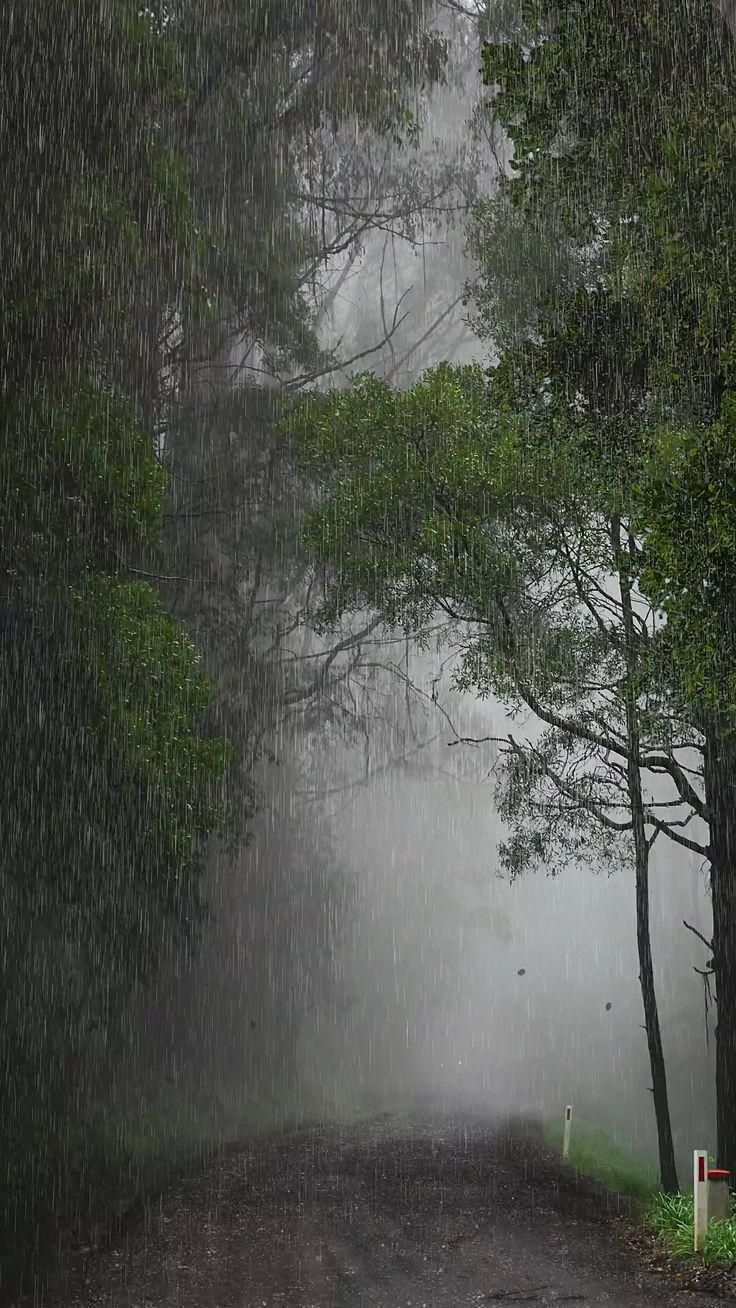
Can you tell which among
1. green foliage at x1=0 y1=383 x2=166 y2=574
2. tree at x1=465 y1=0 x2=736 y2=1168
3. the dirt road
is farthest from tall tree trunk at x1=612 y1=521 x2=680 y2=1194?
green foliage at x1=0 y1=383 x2=166 y2=574

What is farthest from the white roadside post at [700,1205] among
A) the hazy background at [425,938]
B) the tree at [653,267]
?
the hazy background at [425,938]

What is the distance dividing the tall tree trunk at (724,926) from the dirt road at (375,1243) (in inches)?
55.1

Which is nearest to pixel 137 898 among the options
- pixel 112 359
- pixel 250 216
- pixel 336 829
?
pixel 112 359

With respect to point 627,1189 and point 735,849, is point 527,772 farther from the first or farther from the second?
point 627,1189

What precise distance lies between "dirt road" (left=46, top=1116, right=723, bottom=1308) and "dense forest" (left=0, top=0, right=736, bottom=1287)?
3.60 feet

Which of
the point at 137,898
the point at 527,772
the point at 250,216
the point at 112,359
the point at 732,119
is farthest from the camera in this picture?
the point at 250,216

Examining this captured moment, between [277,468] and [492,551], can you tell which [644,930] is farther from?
[277,468]

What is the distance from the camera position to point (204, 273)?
509 inches

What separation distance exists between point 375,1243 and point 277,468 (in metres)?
10.0

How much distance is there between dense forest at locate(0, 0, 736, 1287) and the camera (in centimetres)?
743

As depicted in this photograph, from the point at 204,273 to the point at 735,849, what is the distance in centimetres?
833

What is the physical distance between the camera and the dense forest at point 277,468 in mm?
7430

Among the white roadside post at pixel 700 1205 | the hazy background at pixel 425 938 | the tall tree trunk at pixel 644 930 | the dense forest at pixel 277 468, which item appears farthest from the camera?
the hazy background at pixel 425 938

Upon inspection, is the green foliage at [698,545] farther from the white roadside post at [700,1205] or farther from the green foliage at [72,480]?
the green foliage at [72,480]
